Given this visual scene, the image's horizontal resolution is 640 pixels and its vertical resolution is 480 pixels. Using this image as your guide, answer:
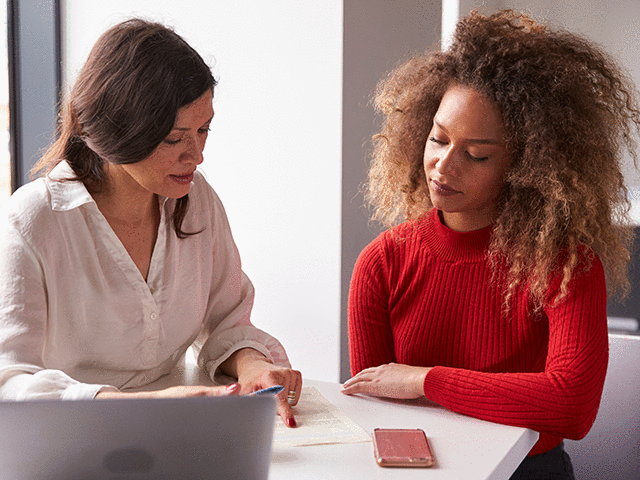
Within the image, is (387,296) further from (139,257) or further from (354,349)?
(139,257)

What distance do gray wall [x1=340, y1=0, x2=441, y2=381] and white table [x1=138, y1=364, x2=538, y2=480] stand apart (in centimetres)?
85

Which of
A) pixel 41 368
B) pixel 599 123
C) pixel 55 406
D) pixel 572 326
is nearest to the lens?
pixel 55 406

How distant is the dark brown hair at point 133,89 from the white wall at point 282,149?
811mm

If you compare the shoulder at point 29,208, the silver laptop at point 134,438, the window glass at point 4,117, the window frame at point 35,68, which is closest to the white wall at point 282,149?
the window frame at point 35,68

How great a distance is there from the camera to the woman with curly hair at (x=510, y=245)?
47.3 inches

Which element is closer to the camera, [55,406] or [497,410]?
[55,406]

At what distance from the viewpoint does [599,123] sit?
132cm

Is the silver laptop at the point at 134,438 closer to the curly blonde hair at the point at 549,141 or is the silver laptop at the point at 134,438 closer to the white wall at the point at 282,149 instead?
the curly blonde hair at the point at 549,141

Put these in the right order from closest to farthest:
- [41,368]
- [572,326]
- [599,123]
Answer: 1. [41,368]
2. [572,326]
3. [599,123]

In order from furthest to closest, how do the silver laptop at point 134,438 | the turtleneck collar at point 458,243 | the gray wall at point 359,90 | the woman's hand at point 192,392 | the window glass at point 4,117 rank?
the window glass at point 4,117
the gray wall at point 359,90
the turtleneck collar at point 458,243
the woman's hand at point 192,392
the silver laptop at point 134,438

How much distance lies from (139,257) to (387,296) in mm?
514

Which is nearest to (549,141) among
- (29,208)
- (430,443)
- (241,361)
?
(430,443)

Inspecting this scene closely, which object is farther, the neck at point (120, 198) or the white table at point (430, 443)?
the neck at point (120, 198)

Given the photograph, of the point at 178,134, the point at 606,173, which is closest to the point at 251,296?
the point at 178,134
